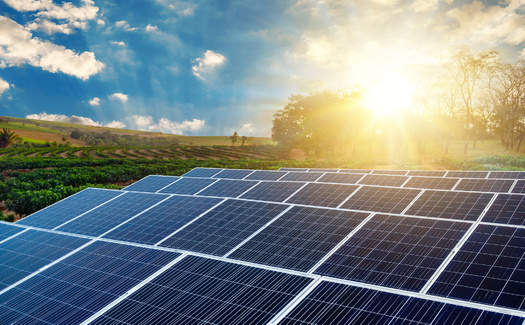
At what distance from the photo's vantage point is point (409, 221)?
1070 centimetres

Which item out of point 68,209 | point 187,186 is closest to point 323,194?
point 187,186

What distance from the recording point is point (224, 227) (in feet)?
40.4

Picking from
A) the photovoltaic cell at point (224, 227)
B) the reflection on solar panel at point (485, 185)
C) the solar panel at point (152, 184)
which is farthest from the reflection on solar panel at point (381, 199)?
the solar panel at point (152, 184)

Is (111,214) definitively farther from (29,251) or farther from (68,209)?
(68,209)

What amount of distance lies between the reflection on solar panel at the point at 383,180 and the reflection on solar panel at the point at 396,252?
8796mm

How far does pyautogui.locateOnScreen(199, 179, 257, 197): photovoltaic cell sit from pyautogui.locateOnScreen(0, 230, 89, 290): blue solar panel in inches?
263

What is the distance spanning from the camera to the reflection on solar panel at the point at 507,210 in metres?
10.5

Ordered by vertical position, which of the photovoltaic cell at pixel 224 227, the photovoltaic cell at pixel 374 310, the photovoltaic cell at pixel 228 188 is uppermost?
the photovoltaic cell at pixel 228 188

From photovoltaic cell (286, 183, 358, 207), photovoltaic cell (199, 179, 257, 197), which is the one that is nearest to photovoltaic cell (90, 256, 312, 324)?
photovoltaic cell (286, 183, 358, 207)

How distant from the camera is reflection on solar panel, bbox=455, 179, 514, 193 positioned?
53.2ft

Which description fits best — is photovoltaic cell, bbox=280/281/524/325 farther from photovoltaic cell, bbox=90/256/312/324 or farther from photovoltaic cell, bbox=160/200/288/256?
photovoltaic cell, bbox=160/200/288/256

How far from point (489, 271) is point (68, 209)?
18.1 meters

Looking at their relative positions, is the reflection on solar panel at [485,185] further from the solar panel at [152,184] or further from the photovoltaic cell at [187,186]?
the solar panel at [152,184]

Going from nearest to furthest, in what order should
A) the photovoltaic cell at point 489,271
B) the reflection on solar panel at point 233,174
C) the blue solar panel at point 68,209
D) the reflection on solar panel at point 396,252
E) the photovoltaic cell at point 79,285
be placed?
the photovoltaic cell at point 489,271
the reflection on solar panel at point 396,252
the photovoltaic cell at point 79,285
the blue solar panel at point 68,209
the reflection on solar panel at point 233,174
